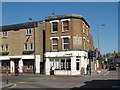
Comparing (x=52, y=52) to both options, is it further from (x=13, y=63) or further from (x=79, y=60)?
(x=13, y=63)

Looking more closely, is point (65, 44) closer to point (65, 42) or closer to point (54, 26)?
point (65, 42)

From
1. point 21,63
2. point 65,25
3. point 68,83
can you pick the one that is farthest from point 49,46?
point 68,83

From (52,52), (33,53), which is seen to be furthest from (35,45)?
(52,52)

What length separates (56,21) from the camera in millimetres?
33219

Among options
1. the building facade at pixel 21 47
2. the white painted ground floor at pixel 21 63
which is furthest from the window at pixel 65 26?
the white painted ground floor at pixel 21 63

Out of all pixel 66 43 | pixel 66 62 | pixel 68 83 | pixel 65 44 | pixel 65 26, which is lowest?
pixel 68 83

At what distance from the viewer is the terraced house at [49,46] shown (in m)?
32.0

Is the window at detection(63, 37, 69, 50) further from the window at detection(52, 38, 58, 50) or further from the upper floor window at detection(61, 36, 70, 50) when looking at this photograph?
the window at detection(52, 38, 58, 50)

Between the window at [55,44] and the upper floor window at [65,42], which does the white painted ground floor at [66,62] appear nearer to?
the upper floor window at [65,42]

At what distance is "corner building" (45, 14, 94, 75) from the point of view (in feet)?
104

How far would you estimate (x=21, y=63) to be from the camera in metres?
36.5

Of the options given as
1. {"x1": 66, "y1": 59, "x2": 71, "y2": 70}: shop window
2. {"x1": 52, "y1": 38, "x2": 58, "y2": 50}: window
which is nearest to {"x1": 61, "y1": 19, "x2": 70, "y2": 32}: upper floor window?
{"x1": 52, "y1": 38, "x2": 58, "y2": 50}: window

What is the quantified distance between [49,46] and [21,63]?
713 centimetres

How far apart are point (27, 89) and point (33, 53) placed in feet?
69.4
